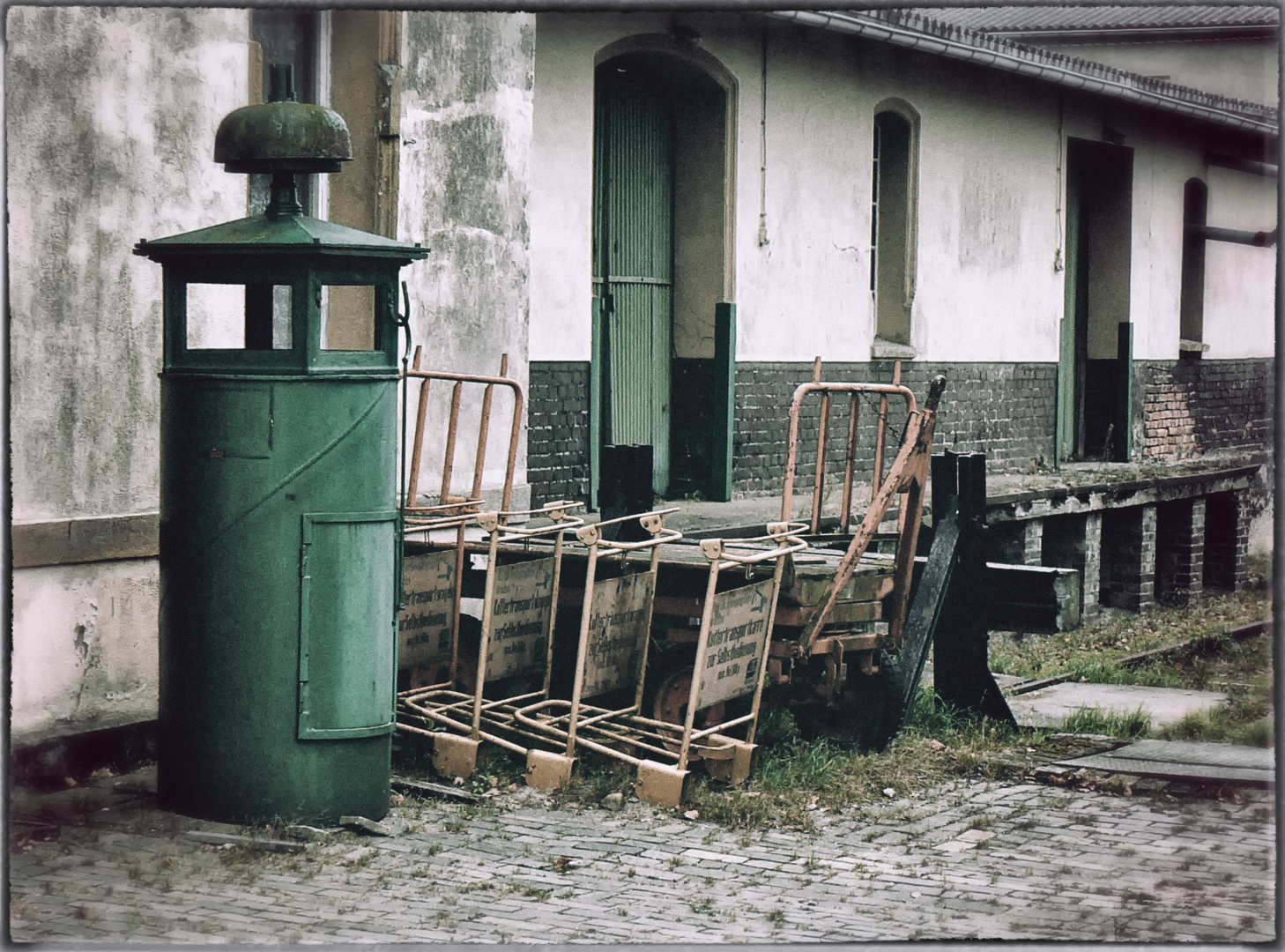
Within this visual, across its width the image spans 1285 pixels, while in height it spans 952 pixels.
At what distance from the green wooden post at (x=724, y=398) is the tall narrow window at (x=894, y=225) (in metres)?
2.31

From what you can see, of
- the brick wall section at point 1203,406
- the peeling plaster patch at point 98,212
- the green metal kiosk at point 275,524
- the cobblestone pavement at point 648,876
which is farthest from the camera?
the brick wall section at point 1203,406

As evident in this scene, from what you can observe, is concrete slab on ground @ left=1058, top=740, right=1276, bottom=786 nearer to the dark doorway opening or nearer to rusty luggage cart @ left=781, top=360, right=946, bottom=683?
rusty luggage cart @ left=781, top=360, right=946, bottom=683

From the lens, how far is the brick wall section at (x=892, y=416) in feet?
41.7

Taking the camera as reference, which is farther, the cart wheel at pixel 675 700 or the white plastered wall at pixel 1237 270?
the white plastered wall at pixel 1237 270

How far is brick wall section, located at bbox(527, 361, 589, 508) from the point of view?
10594mm

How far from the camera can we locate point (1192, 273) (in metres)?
19.5

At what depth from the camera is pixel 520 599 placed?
720cm

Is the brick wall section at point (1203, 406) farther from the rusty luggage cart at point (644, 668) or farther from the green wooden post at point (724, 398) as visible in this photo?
the rusty luggage cart at point (644, 668)

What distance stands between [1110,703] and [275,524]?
546 cm

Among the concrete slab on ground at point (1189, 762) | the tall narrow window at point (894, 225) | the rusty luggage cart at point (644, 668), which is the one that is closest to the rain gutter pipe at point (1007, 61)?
the tall narrow window at point (894, 225)

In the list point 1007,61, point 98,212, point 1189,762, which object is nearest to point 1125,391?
point 1007,61

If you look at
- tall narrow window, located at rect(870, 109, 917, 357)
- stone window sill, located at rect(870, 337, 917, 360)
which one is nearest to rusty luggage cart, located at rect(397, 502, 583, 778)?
stone window sill, located at rect(870, 337, 917, 360)

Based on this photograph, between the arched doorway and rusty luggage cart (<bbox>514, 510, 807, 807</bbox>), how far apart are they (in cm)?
462

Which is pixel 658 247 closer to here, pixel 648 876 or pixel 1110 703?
pixel 1110 703
